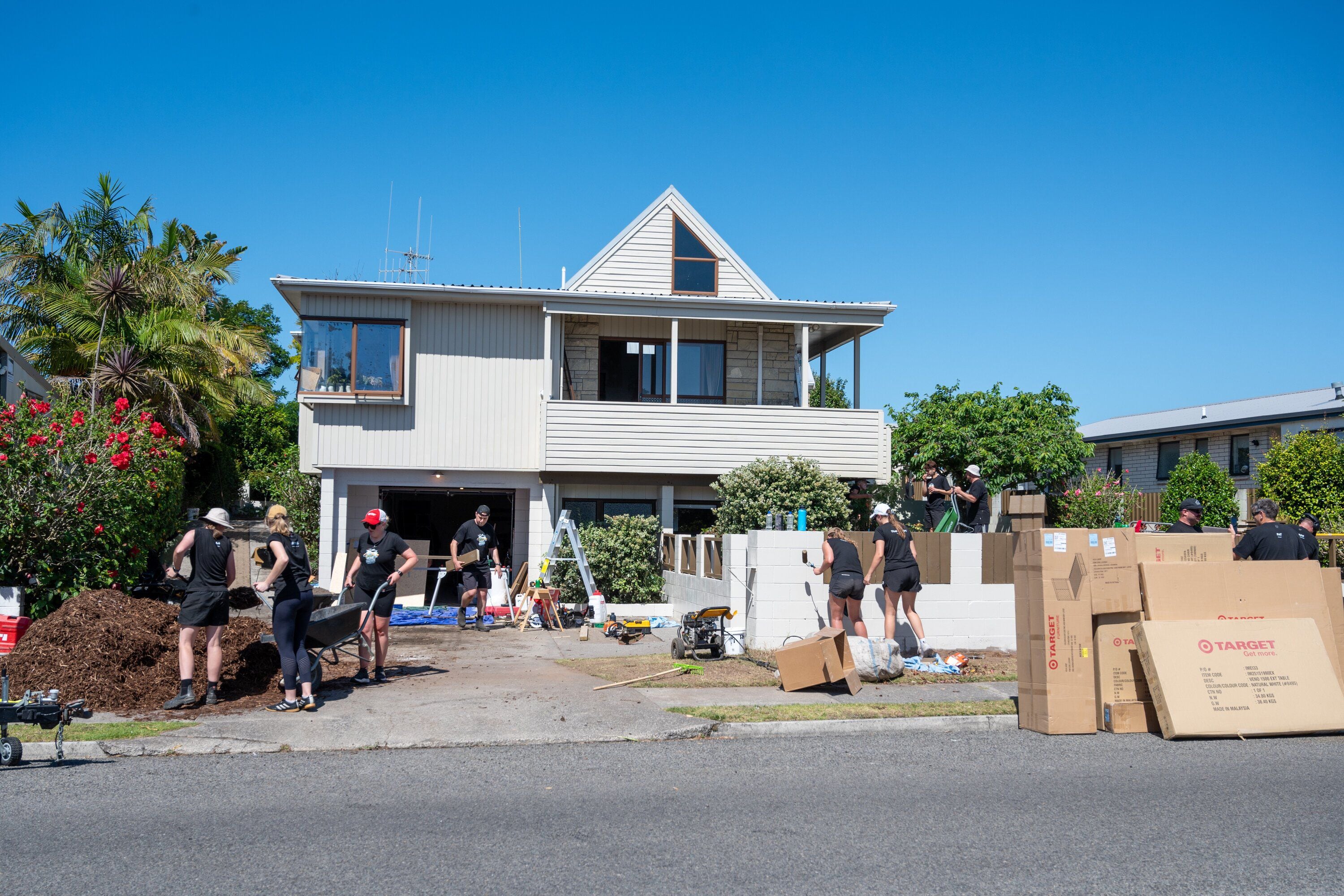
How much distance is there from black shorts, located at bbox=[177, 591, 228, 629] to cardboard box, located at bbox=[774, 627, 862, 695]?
508 centimetres

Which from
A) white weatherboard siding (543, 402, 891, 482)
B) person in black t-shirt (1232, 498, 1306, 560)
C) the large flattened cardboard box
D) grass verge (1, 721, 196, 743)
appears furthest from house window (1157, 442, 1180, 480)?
grass verge (1, 721, 196, 743)

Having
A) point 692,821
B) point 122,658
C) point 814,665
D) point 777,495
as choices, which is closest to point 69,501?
point 122,658

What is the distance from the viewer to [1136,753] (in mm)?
7289

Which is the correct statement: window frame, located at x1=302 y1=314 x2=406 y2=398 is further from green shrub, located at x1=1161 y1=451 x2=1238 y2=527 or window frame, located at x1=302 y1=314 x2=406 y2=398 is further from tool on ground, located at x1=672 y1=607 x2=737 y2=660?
green shrub, located at x1=1161 y1=451 x2=1238 y2=527

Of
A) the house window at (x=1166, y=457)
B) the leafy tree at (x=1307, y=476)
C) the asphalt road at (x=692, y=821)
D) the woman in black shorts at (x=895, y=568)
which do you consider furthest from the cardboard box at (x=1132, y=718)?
the house window at (x=1166, y=457)

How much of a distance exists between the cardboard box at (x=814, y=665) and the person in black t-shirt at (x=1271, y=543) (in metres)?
3.94

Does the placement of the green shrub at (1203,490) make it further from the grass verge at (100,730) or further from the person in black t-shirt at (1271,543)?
the grass verge at (100,730)

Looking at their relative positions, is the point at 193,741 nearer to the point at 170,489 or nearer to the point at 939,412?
the point at 170,489

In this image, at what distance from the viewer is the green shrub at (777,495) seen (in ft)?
52.7

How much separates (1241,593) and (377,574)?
7885mm

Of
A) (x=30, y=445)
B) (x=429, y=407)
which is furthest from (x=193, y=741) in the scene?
(x=429, y=407)

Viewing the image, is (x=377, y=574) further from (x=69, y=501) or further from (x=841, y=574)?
(x=841, y=574)

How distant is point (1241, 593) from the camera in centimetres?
848

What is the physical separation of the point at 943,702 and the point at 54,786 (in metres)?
6.91
